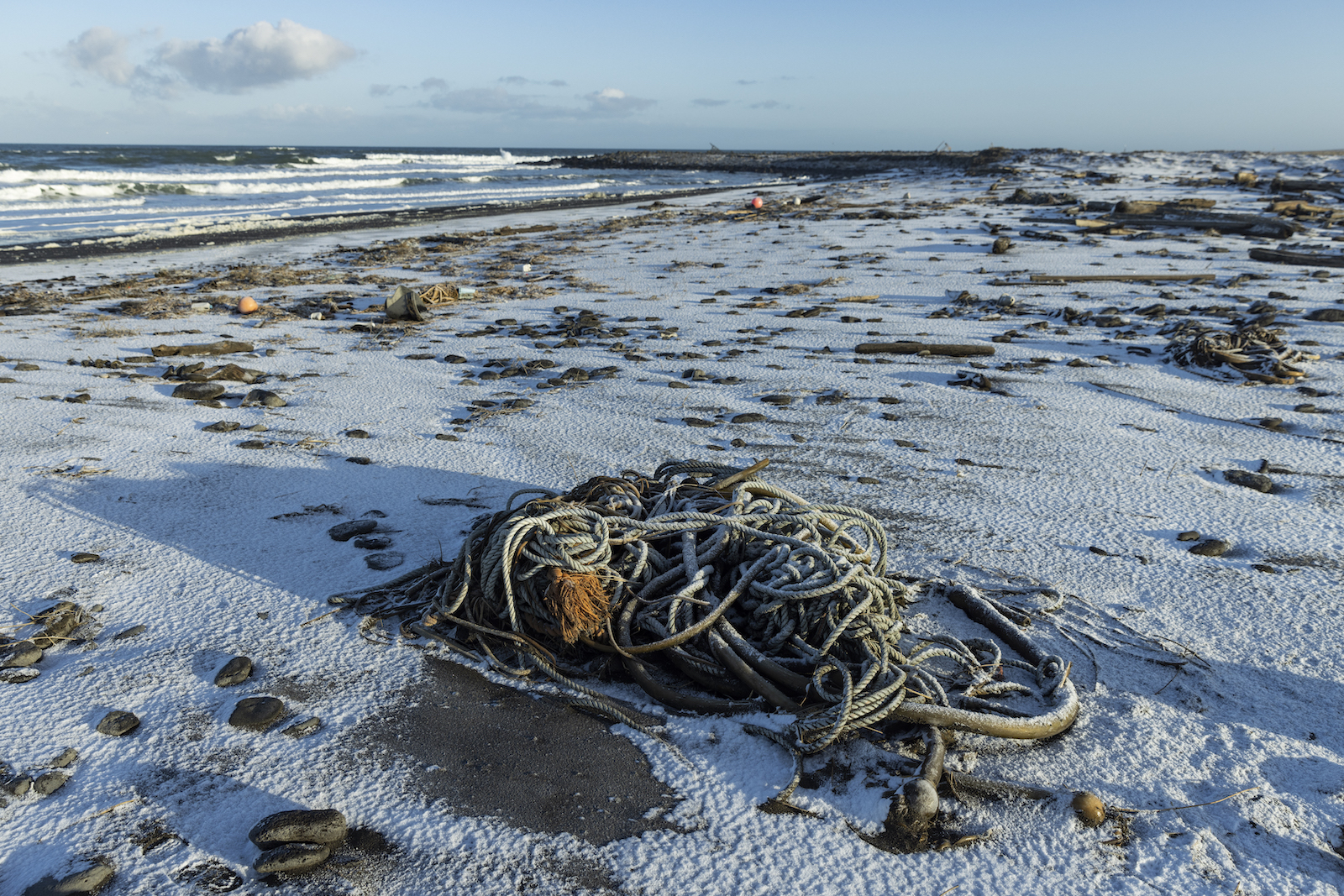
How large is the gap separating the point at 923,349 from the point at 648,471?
117 inches

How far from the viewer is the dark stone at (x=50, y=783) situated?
1902 millimetres

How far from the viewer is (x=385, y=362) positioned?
5918 millimetres

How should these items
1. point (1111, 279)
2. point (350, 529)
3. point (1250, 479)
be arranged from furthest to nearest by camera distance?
point (1111, 279), point (1250, 479), point (350, 529)

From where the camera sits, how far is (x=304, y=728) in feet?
7.04

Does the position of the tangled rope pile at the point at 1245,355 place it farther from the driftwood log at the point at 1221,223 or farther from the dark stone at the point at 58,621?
the driftwood log at the point at 1221,223

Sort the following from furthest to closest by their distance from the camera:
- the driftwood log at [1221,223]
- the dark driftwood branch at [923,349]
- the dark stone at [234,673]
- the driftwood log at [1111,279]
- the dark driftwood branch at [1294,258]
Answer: the driftwood log at [1221,223], the dark driftwood branch at [1294,258], the driftwood log at [1111,279], the dark driftwood branch at [923,349], the dark stone at [234,673]

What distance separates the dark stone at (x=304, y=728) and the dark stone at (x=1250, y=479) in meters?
3.99

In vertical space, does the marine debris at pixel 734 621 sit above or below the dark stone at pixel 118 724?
above

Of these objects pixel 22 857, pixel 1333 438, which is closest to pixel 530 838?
pixel 22 857

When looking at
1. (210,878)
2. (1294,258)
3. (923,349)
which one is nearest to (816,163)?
(1294,258)

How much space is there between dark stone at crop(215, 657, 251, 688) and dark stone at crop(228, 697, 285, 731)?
0.11m

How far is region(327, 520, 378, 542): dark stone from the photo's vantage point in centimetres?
319

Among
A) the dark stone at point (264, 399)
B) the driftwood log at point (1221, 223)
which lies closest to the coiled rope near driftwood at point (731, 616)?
the dark stone at point (264, 399)

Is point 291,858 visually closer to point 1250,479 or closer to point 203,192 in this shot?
point 1250,479
